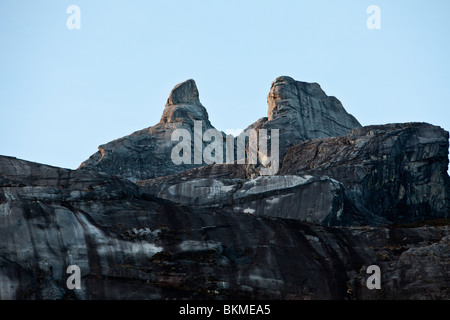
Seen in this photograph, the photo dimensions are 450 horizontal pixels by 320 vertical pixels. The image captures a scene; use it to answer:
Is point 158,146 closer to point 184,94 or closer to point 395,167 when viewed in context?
point 184,94

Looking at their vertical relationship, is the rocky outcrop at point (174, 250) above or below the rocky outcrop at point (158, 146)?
below

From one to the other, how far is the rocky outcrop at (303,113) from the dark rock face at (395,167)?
15.7 metres

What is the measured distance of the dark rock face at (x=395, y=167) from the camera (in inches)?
4641

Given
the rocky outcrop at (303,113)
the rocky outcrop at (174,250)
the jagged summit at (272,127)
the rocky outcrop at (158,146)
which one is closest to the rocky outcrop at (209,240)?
the rocky outcrop at (174,250)

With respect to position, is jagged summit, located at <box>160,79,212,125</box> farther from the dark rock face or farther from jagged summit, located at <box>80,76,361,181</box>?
the dark rock face

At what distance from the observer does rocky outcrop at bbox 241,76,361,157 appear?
14125 centimetres

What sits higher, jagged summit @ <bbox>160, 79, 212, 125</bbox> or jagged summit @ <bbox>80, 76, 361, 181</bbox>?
jagged summit @ <bbox>160, 79, 212, 125</bbox>

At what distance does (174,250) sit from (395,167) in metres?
51.7

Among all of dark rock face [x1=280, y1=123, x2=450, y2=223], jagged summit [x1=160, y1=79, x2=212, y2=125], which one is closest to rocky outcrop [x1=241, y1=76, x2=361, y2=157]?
A: jagged summit [x1=160, y1=79, x2=212, y2=125]

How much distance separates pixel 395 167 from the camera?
394 feet

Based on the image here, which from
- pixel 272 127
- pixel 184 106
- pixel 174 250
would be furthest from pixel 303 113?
pixel 174 250

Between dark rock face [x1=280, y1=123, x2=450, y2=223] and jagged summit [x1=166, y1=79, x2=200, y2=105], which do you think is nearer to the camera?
dark rock face [x1=280, y1=123, x2=450, y2=223]

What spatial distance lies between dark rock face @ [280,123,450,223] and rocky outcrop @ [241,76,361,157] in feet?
51.5

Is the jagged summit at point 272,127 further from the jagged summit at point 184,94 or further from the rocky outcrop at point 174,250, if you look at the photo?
the rocky outcrop at point 174,250
